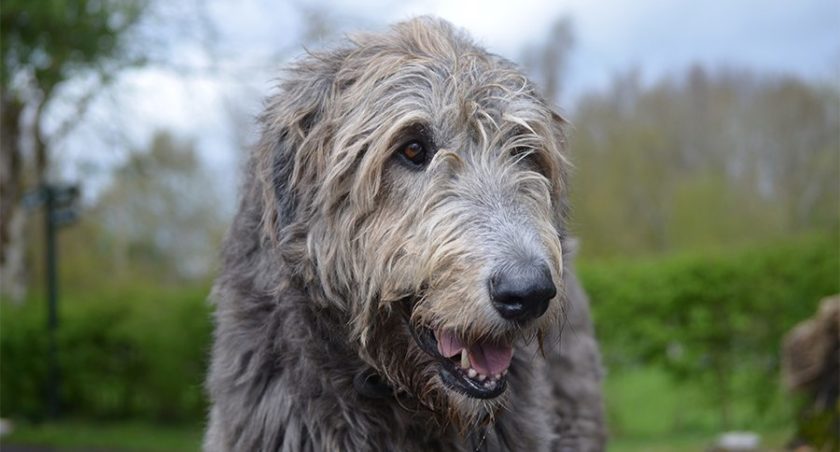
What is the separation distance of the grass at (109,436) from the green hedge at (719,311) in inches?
298

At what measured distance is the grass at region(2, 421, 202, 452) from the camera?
1689 centimetres

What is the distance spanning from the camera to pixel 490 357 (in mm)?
3221

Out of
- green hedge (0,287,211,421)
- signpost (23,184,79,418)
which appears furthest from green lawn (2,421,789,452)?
signpost (23,184,79,418)

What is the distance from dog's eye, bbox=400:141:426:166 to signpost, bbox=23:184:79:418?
1725 centimetres

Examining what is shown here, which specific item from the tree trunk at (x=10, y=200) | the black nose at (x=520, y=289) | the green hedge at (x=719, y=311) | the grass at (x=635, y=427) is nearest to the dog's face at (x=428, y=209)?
the black nose at (x=520, y=289)

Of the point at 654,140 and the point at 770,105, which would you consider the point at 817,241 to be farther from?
the point at 770,105

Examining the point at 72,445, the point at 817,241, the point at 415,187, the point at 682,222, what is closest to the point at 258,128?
the point at 415,187

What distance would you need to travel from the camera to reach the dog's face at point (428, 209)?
119 inches

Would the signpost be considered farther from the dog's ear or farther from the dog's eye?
the dog's eye

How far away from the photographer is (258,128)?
3936mm

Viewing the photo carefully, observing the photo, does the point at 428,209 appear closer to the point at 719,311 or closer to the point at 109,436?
the point at 719,311

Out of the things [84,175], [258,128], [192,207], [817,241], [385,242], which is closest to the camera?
[385,242]

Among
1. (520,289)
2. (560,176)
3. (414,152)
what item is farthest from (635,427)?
(520,289)

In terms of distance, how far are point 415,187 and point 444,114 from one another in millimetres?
273
